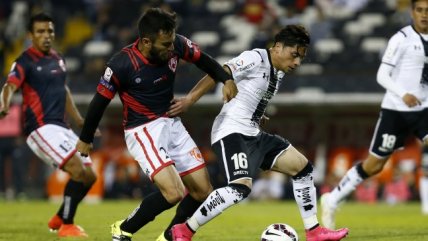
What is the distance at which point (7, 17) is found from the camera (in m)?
28.3

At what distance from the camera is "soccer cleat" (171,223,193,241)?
9.23 metres

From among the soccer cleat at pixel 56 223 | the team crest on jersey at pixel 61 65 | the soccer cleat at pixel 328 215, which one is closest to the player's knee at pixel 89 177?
the soccer cleat at pixel 56 223

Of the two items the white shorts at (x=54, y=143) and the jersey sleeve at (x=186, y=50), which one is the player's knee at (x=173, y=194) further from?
the white shorts at (x=54, y=143)

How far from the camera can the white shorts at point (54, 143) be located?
Answer: 11.9 m

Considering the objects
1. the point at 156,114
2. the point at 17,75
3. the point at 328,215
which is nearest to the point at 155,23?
the point at 156,114

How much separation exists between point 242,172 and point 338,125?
15.4 meters

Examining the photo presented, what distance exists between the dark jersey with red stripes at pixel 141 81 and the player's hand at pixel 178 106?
0.18ft

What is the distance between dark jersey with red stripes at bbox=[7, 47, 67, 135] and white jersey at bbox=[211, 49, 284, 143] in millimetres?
3187

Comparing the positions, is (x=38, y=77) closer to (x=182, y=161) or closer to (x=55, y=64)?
(x=55, y=64)

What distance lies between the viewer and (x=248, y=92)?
383 inches

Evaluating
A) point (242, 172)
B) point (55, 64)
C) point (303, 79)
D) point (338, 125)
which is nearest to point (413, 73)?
point (242, 172)

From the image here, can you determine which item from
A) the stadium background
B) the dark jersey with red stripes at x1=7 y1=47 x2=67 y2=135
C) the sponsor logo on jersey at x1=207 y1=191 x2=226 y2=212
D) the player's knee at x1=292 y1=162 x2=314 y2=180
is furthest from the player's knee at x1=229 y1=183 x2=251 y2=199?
the stadium background

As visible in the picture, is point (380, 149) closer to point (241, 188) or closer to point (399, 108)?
point (399, 108)

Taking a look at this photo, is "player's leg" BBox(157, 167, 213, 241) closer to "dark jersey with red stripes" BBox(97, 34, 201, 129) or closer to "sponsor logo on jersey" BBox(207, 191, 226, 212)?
"sponsor logo on jersey" BBox(207, 191, 226, 212)
